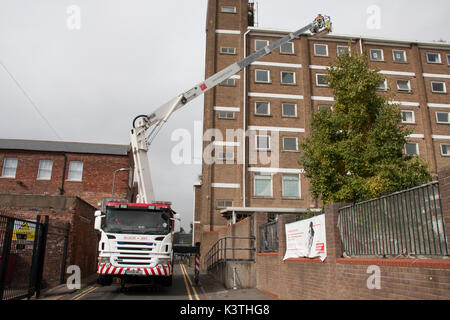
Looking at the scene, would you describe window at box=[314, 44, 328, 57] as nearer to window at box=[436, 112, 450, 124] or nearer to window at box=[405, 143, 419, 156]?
window at box=[405, 143, 419, 156]

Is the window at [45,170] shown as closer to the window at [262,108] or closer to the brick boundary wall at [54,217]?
the brick boundary wall at [54,217]

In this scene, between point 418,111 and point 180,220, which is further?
point 418,111

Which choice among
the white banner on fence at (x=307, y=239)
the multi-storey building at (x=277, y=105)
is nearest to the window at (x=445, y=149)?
the multi-storey building at (x=277, y=105)

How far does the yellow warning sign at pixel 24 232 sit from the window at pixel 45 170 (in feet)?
72.4

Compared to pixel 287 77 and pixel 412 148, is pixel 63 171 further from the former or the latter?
pixel 412 148

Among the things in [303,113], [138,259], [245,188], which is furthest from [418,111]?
[138,259]

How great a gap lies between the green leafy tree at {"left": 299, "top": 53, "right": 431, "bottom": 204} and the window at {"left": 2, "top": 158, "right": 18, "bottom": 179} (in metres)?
26.8

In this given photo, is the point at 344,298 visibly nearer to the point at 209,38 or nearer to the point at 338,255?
the point at 338,255

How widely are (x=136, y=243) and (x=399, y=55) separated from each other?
1271 inches

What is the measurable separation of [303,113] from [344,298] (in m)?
25.4

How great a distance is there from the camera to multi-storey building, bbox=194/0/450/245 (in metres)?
30.2

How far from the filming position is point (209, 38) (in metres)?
33.1

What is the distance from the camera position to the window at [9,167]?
32406 millimetres
